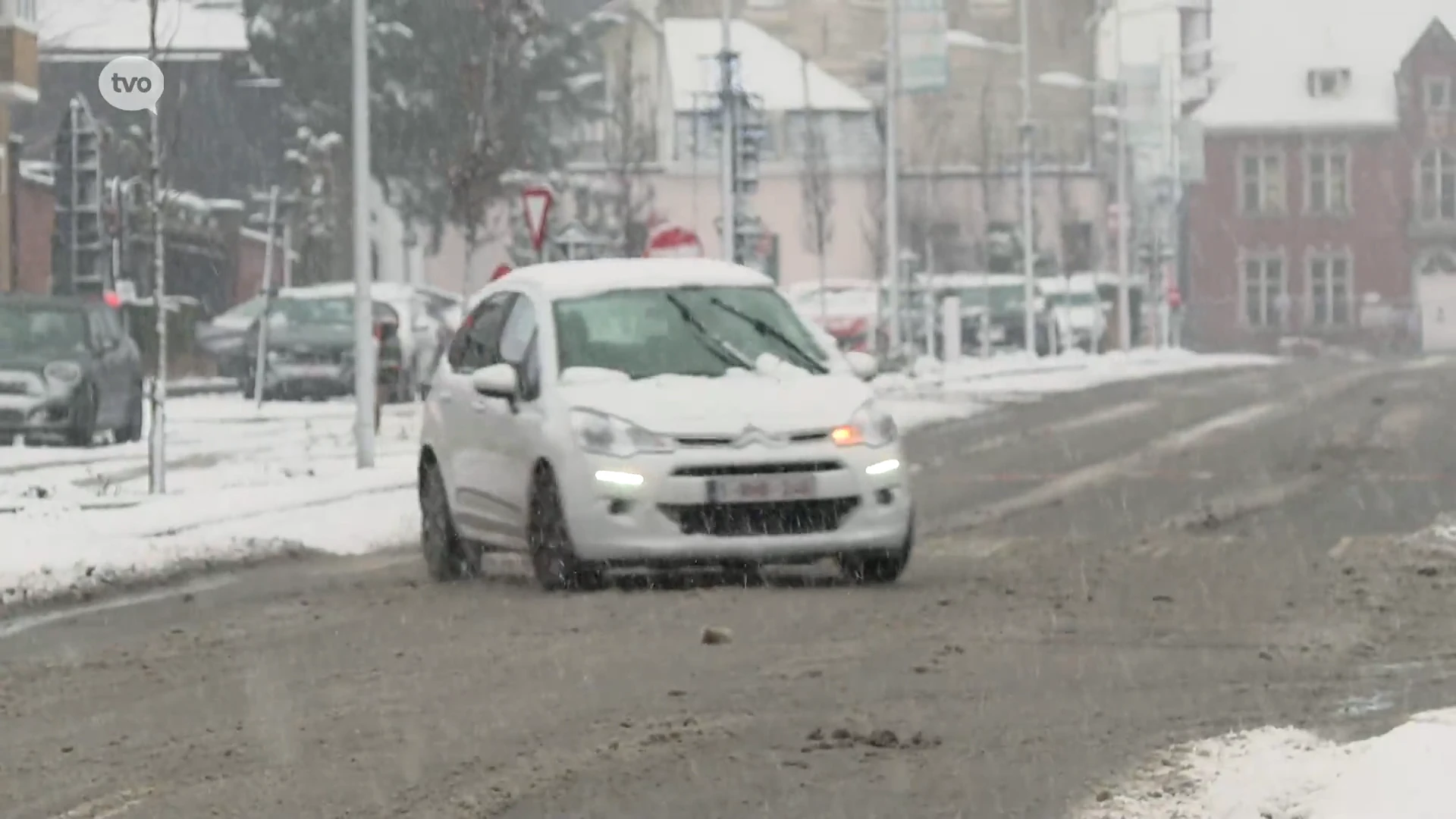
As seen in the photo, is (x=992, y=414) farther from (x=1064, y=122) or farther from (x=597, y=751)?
(x=1064, y=122)

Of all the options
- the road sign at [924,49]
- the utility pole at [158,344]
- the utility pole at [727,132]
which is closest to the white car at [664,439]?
the utility pole at [158,344]

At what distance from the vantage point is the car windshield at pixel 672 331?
53.8 feet

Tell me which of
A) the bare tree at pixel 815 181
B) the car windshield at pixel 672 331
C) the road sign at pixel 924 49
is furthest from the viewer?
the bare tree at pixel 815 181

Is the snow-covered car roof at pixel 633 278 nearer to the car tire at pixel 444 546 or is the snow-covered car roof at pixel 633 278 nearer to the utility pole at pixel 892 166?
the car tire at pixel 444 546

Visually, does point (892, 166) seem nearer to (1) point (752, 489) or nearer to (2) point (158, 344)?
(2) point (158, 344)

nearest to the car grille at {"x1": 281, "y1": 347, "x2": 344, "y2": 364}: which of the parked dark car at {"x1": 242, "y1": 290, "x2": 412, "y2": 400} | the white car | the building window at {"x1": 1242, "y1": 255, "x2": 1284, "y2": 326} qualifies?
the parked dark car at {"x1": 242, "y1": 290, "x2": 412, "y2": 400}

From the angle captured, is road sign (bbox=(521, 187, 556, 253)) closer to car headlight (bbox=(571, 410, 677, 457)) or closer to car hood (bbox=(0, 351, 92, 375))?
car hood (bbox=(0, 351, 92, 375))

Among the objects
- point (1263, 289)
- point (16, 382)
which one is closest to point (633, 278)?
point (16, 382)

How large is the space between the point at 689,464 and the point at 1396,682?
473 cm

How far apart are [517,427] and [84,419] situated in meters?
19.6

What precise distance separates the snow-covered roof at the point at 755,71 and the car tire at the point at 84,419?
219 ft

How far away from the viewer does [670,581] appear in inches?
647

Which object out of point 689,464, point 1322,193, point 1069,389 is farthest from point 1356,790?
point 1322,193

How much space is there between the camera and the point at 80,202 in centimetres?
4466
